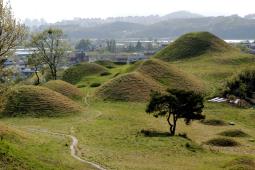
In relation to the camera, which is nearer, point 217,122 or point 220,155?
point 220,155

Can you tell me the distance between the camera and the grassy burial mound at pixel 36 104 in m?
56.0

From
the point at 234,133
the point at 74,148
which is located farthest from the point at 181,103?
the point at 74,148

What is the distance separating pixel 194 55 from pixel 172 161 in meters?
→ 87.4

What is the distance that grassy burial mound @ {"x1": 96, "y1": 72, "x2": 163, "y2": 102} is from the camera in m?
72.9

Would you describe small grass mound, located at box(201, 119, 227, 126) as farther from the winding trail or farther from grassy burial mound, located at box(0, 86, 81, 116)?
the winding trail

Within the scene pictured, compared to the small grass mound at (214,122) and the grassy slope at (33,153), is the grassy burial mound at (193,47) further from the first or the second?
the grassy slope at (33,153)

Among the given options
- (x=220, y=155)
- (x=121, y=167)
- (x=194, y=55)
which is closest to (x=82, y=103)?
(x=220, y=155)

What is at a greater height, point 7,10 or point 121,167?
point 7,10

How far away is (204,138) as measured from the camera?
50188 millimetres

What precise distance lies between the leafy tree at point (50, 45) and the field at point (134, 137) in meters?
15.7

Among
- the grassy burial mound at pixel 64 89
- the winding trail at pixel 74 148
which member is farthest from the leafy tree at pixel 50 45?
the winding trail at pixel 74 148

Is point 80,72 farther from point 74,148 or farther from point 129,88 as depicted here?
point 74,148

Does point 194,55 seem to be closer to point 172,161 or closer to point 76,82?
point 76,82

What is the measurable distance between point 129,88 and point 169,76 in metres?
12.7
